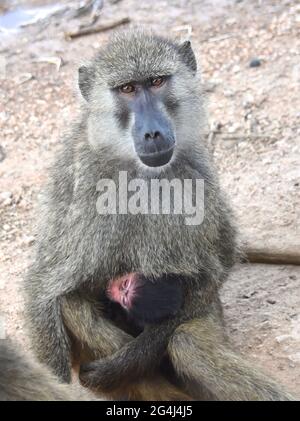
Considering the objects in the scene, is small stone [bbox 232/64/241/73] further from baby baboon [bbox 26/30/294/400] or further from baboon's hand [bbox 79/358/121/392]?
baboon's hand [bbox 79/358/121/392]

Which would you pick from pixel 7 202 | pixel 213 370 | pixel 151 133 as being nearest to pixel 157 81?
pixel 151 133

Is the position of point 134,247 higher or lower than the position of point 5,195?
lower

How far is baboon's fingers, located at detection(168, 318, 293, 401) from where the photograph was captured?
443cm

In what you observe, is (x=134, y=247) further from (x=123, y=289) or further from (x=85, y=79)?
(x=85, y=79)

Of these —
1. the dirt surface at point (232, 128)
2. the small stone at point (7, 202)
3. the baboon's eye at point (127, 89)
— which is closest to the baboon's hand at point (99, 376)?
the dirt surface at point (232, 128)

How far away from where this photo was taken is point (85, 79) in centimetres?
494

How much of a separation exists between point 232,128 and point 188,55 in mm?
2186

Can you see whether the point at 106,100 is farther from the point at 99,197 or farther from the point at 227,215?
the point at 227,215

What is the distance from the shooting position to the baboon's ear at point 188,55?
196 inches

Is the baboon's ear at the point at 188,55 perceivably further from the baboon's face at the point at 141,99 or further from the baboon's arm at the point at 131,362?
the baboon's arm at the point at 131,362

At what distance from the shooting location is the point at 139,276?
4688 millimetres

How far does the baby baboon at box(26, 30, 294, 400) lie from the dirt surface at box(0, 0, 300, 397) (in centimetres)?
58

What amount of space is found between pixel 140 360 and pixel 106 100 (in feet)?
4.30
